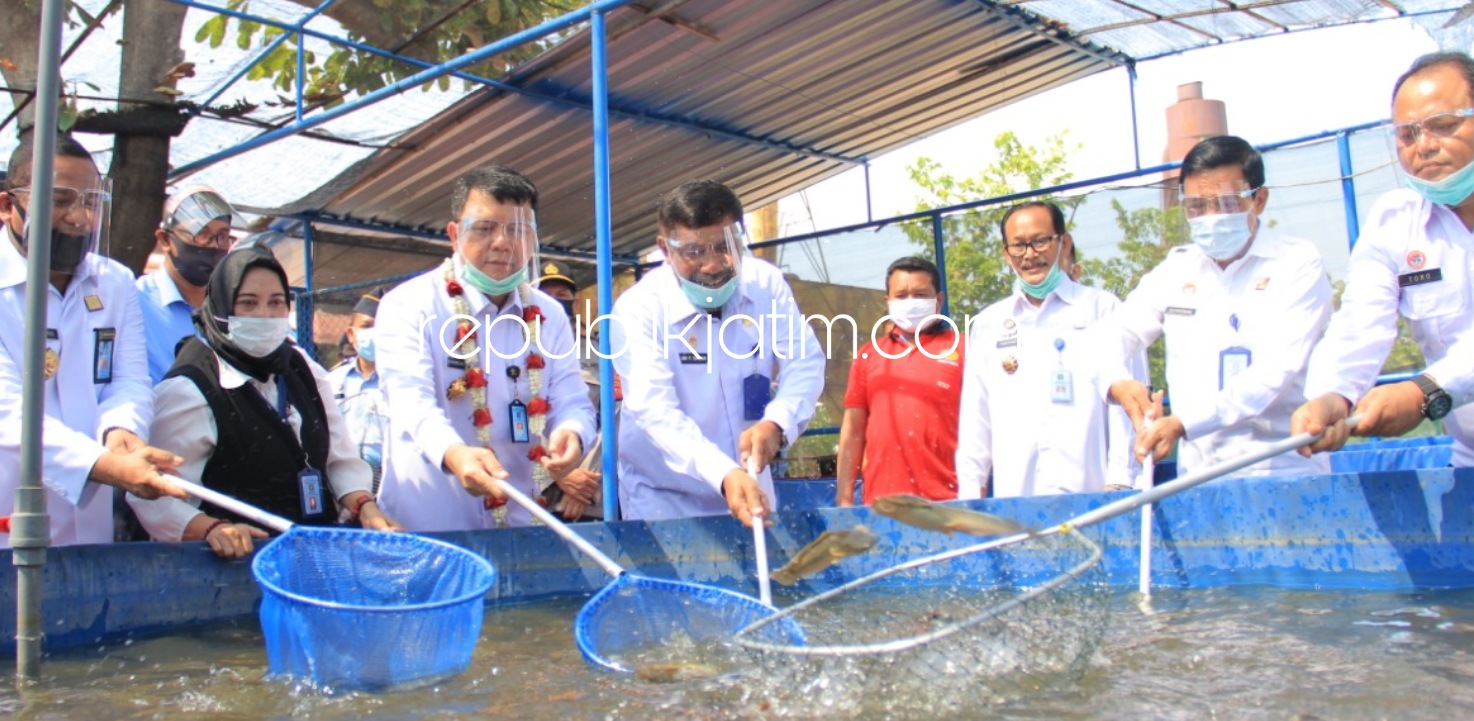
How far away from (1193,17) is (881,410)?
4235 mm

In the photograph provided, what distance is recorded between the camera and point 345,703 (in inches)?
113

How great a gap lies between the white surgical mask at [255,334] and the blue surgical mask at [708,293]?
1482 millimetres

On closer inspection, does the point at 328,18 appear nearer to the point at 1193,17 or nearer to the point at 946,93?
the point at 946,93

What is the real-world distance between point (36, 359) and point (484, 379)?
1.74 m

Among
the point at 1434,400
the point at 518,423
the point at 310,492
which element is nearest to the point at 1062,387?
the point at 1434,400

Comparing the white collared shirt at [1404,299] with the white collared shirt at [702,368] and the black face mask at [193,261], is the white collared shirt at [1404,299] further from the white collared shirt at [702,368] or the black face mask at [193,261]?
the black face mask at [193,261]

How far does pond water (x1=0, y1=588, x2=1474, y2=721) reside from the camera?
2562 millimetres

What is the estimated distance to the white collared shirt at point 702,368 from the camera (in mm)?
4633

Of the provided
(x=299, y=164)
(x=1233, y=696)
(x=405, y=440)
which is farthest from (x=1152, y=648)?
(x=299, y=164)

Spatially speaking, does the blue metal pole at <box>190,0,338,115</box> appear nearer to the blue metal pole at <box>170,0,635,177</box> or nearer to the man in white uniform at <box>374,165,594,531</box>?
the blue metal pole at <box>170,0,635,177</box>

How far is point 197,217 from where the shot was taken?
503cm

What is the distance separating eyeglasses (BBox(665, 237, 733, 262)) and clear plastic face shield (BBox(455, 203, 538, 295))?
546 mm

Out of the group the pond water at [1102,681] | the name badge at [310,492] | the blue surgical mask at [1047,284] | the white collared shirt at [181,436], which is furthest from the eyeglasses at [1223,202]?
the white collared shirt at [181,436]

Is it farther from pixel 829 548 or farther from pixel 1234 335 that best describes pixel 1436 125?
→ pixel 829 548
